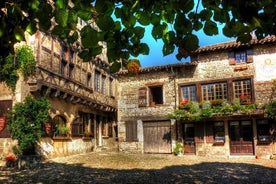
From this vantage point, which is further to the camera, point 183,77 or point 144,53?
point 183,77

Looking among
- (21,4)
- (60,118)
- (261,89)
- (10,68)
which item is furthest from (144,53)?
(261,89)

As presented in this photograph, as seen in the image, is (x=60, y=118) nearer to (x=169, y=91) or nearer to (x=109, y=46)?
(x=169, y=91)

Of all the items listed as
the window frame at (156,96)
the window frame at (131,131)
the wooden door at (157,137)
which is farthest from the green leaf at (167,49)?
the window frame at (131,131)

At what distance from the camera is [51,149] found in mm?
14312

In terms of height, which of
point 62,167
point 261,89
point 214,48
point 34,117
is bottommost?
point 62,167

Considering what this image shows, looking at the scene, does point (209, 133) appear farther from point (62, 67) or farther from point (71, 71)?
point (62, 67)

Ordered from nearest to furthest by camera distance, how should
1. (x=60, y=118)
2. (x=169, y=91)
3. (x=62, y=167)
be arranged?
(x=62, y=167), (x=60, y=118), (x=169, y=91)

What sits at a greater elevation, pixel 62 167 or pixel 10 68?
pixel 10 68

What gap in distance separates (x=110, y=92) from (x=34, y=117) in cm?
974

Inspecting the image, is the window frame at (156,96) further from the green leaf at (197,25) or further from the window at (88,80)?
the green leaf at (197,25)

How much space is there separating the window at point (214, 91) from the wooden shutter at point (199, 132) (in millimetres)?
1571

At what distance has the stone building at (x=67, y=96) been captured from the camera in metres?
13.5

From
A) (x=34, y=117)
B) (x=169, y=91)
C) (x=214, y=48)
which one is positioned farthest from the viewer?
(x=169, y=91)

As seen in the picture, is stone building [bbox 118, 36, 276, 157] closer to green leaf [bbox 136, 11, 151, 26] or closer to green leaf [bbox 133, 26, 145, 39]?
green leaf [bbox 136, 11, 151, 26]
